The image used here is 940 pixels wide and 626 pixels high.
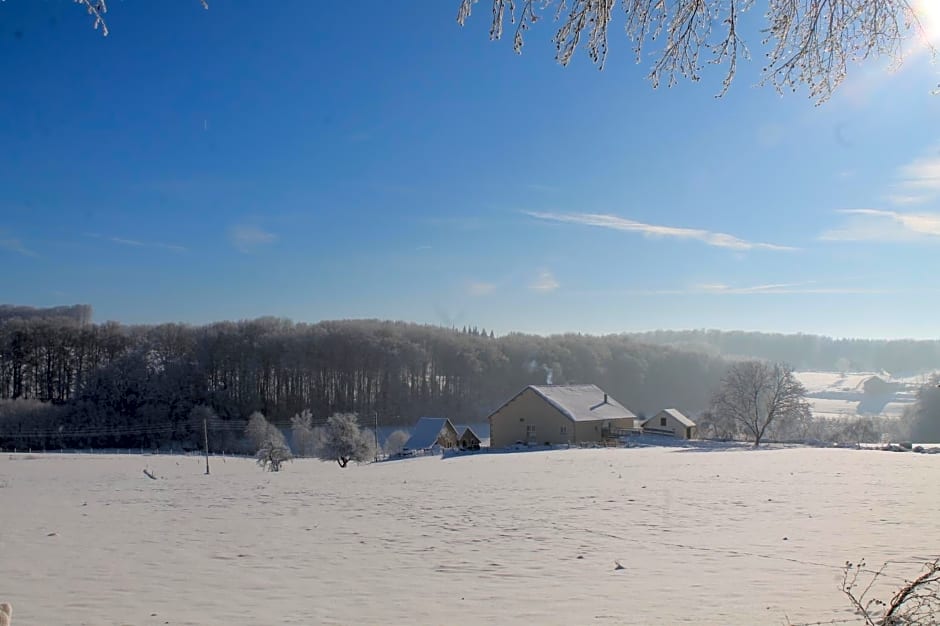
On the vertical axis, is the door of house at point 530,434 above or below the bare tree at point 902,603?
below

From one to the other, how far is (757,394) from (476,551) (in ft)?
129

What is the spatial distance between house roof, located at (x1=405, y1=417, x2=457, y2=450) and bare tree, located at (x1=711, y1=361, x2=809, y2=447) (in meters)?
20.6

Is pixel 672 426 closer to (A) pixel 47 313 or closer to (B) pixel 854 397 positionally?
(B) pixel 854 397

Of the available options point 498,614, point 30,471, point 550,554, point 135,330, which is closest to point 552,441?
point 30,471

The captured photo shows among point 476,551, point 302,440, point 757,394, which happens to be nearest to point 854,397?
point 757,394

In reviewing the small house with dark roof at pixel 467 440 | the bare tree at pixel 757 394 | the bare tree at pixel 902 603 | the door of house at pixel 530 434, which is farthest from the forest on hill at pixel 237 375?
the bare tree at pixel 902 603

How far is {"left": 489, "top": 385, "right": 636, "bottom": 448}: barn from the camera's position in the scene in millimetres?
39500

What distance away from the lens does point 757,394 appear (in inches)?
1662

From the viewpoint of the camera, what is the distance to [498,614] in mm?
5543

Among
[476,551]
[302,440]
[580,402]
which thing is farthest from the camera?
[302,440]

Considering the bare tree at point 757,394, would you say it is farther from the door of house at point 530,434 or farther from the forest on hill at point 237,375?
the forest on hill at point 237,375

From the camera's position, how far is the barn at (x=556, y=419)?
39.5 m

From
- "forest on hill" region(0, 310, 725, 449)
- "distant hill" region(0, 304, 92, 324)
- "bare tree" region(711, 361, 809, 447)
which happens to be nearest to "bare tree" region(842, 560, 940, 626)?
"bare tree" region(711, 361, 809, 447)

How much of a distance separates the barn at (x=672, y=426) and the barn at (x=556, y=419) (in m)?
2.72
